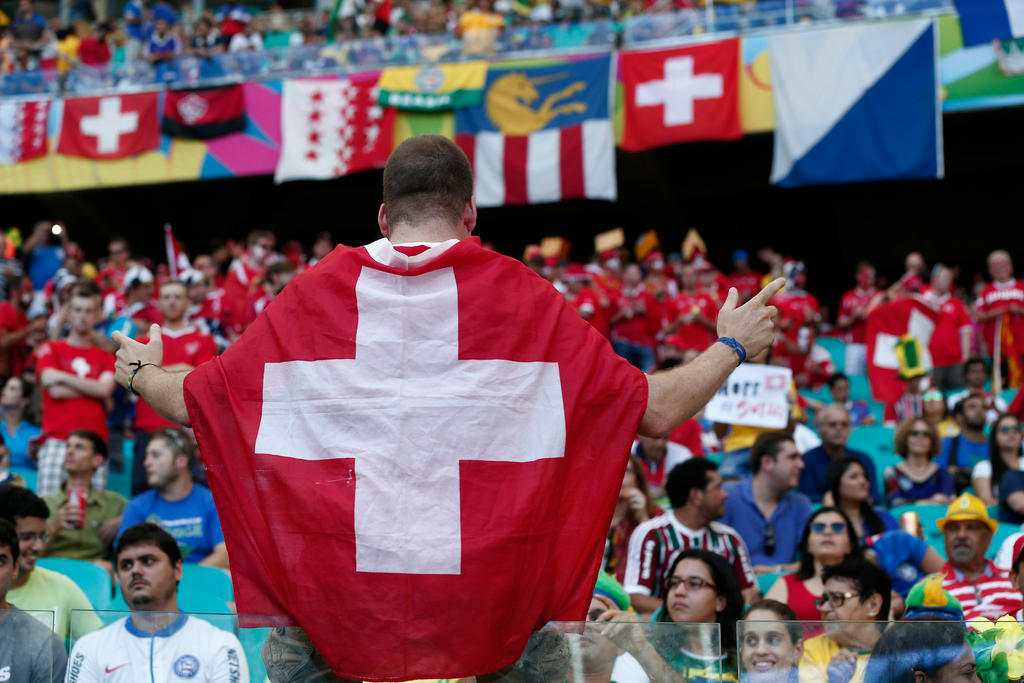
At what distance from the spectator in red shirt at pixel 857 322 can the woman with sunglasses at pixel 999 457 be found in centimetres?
596

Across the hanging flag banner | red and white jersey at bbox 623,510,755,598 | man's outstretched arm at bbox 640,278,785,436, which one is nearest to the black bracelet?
man's outstretched arm at bbox 640,278,785,436

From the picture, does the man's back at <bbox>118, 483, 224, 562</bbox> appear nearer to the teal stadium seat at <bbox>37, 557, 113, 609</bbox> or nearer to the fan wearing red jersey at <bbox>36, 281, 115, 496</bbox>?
the teal stadium seat at <bbox>37, 557, 113, 609</bbox>

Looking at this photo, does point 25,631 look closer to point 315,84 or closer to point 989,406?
point 989,406

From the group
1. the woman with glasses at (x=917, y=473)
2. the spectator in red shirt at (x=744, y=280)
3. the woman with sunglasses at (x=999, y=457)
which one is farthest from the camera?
the spectator in red shirt at (x=744, y=280)

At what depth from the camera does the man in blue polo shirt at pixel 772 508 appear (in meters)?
6.97

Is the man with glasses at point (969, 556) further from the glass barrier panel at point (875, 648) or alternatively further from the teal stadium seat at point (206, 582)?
the teal stadium seat at point (206, 582)

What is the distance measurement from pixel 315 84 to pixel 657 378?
14.4m

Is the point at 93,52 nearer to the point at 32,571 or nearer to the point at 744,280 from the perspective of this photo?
the point at 744,280

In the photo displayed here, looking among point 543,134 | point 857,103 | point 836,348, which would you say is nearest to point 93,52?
point 543,134

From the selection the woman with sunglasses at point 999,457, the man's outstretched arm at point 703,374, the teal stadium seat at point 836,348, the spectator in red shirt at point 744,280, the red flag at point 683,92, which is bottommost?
the woman with sunglasses at point 999,457

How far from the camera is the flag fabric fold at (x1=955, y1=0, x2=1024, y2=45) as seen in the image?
13.4 metres

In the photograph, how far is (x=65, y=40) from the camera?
68.7 ft

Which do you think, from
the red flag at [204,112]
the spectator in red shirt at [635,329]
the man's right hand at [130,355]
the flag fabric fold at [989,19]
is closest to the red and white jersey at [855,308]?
the spectator in red shirt at [635,329]

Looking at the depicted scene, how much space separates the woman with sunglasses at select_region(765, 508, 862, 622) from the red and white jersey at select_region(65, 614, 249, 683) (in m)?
3.44
